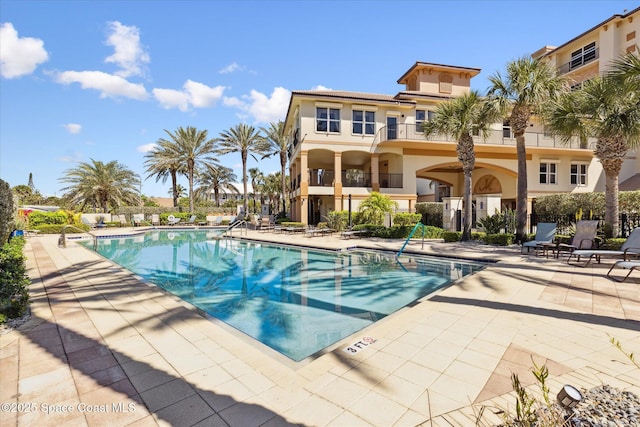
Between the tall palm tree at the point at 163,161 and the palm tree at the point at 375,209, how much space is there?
72.7 feet

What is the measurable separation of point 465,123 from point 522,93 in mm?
2428

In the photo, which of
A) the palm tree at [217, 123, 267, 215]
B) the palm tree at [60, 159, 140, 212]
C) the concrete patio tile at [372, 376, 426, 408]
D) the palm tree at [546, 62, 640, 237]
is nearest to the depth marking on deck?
the concrete patio tile at [372, 376, 426, 408]

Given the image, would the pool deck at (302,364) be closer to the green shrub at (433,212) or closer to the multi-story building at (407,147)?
the green shrub at (433,212)

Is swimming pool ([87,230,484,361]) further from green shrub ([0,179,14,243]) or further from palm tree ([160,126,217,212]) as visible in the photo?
palm tree ([160,126,217,212])

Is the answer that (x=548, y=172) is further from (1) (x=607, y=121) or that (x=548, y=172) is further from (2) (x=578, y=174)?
(1) (x=607, y=121)

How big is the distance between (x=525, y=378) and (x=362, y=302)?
3.99 m

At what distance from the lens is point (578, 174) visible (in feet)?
81.7

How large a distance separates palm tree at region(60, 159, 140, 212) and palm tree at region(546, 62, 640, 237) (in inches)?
1441

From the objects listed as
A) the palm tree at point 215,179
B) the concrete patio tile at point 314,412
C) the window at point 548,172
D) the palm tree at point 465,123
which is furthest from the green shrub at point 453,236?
the palm tree at point 215,179

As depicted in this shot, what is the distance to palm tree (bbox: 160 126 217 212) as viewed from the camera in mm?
31266

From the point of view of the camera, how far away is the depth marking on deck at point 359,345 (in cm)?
366

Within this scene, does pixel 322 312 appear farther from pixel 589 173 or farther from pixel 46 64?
pixel 589 173

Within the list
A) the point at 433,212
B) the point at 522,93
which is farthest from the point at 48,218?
the point at 522,93

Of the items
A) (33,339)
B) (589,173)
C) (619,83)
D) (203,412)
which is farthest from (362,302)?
(589,173)
